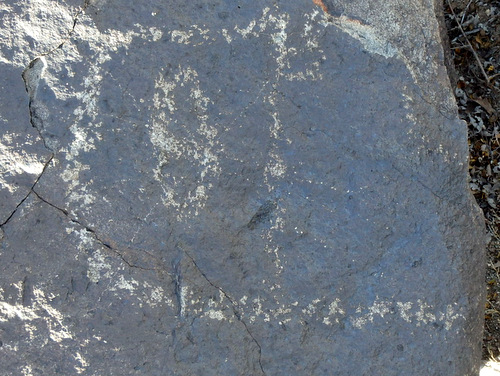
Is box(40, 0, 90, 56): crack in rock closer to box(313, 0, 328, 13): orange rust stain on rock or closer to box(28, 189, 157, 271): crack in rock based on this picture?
box(28, 189, 157, 271): crack in rock

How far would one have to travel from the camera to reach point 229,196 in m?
1.50

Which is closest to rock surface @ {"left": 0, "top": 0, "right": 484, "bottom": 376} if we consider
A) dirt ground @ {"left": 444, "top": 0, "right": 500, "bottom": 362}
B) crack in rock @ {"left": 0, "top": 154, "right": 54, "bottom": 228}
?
crack in rock @ {"left": 0, "top": 154, "right": 54, "bottom": 228}

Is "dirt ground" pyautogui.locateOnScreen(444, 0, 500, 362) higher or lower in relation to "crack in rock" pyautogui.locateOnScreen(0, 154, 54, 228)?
higher

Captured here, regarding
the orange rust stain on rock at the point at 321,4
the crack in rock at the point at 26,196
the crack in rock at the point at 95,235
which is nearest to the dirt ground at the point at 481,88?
the orange rust stain on rock at the point at 321,4

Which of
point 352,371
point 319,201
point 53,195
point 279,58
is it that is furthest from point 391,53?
point 53,195

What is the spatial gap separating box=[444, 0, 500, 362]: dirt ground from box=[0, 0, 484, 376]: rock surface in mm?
818

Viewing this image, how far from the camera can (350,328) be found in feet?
4.97

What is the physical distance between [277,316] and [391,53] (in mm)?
810

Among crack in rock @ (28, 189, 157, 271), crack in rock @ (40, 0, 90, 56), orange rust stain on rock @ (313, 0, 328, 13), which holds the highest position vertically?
orange rust stain on rock @ (313, 0, 328, 13)

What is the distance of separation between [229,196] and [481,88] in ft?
4.70

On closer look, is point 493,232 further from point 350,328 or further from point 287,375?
point 287,375

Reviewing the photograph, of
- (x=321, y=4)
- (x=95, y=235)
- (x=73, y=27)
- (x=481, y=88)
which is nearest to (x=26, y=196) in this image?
(x=95, y=235)

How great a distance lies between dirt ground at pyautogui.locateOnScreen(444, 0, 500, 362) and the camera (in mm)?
2350

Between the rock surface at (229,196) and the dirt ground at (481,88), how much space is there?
2.69ft
